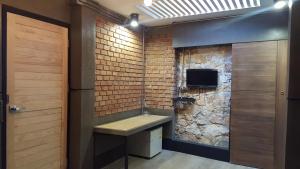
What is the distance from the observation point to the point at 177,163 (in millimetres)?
3738

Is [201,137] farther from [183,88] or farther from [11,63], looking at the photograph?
[11,63]

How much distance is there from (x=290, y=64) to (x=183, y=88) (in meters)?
2.26

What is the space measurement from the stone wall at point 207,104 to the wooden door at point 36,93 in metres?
2.23

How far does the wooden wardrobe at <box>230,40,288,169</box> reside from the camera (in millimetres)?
3441

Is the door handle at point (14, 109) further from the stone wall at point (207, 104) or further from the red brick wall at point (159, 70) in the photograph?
the stone wall at point (207, 104)

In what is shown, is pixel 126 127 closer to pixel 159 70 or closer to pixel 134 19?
pixel 159 70

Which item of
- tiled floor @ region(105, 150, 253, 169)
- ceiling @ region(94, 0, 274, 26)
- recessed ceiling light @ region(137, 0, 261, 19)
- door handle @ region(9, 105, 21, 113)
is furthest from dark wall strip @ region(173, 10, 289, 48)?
door handle @ region(9, 105, 21, 113)

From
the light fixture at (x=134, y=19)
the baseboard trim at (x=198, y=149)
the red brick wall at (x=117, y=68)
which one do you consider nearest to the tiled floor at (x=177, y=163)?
the baseboard trim at (x=198, y=149)

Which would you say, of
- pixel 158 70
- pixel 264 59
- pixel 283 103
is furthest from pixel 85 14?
pixel 283 103

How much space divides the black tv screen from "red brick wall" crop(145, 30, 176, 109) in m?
0.33

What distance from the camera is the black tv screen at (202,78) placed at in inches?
156

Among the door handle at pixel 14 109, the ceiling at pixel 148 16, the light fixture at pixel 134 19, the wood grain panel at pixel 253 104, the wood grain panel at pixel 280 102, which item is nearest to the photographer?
the door handle at pixel 14 109

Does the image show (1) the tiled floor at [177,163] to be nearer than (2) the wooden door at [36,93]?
No

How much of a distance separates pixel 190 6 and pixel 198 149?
8.14 feet
